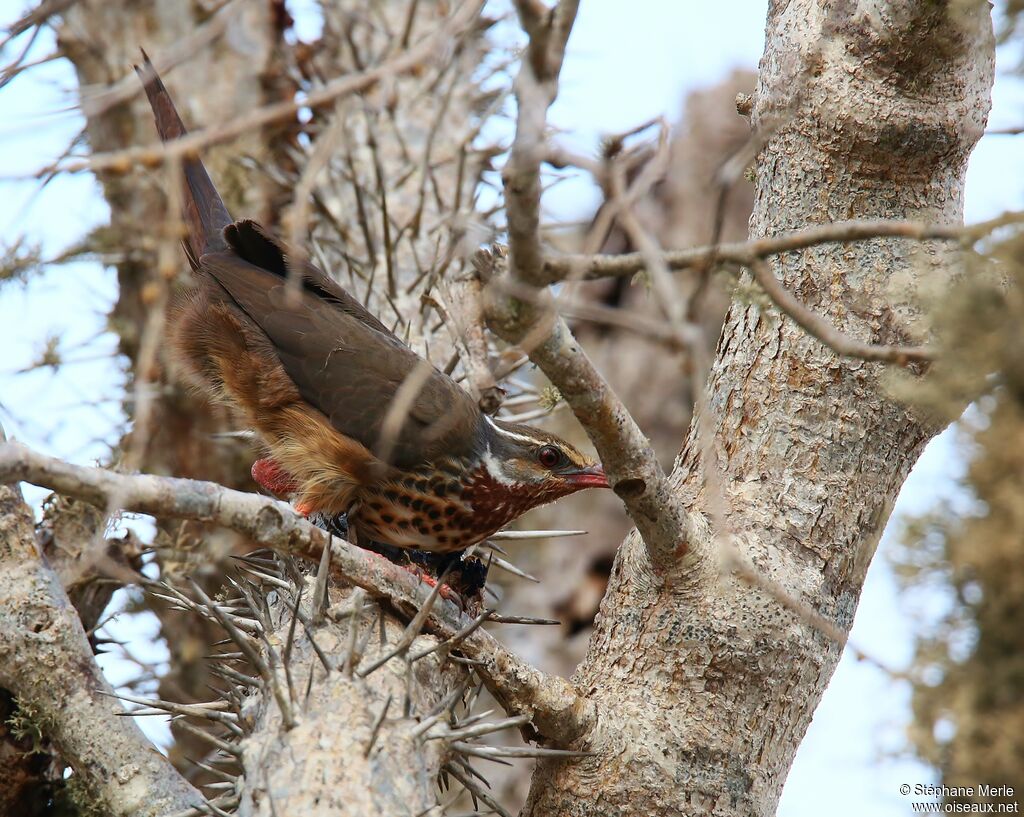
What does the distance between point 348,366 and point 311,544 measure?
1553 millimetres

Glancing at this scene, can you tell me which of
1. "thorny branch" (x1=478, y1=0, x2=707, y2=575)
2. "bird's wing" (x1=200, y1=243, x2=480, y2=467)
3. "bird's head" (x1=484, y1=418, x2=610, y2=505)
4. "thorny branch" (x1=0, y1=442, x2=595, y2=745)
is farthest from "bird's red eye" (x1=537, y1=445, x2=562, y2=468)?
"thorny branch" (x1=478, y1=0, x2=707, y2=575)

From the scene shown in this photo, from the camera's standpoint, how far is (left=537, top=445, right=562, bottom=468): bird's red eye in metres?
4.59

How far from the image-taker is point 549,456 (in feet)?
15.1

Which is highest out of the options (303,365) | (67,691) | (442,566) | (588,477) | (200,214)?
(200,214)

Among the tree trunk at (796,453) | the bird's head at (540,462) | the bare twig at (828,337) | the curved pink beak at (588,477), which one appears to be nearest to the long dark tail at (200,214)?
the bird's head at (540,462)

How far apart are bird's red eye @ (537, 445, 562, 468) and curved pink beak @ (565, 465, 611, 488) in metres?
0.09

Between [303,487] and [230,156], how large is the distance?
8.18 feet

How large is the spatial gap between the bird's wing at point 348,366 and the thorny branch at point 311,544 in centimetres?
86

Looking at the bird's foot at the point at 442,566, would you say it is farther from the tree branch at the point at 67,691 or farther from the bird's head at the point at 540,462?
the tree branch at the point at 67,691

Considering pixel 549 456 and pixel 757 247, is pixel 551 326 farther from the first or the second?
pixel 549 456

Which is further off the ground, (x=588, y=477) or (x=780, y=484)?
(x=588, y=477)

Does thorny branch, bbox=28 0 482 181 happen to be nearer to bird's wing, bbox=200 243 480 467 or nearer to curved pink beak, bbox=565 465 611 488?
bird's wing, bbox=200 243 480 467

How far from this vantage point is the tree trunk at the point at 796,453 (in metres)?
3.45

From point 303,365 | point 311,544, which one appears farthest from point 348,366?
point 311,544
